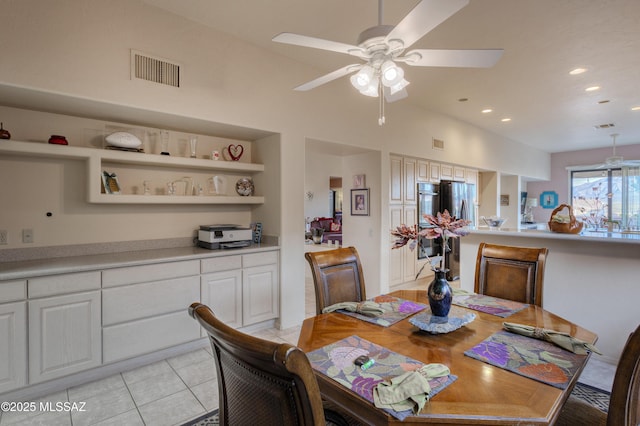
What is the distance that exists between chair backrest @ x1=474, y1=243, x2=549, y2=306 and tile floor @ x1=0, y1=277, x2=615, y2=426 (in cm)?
108

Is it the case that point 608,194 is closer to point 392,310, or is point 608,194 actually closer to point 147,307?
point 392,310

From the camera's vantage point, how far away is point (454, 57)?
5.70 feet

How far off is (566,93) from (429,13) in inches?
171

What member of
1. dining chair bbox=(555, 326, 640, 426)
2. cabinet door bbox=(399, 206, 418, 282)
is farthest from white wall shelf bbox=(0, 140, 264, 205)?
dining chair bbox=(555, 326, 640, 426)

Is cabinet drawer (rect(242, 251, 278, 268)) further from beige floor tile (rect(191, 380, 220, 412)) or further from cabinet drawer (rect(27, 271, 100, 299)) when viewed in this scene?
cabinet drawer (rect(27, 271, 100, 299))

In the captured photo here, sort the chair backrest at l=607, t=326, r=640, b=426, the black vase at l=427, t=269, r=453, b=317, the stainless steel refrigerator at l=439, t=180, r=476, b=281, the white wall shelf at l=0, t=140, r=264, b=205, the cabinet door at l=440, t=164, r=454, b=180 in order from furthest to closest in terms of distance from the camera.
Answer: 1. the cabinet door at l=440, t=164, r=454, b=180
2. the stainless steel refrigerator at l=439, t=180, r=476, b=281
3. the white wall shelf at l=0, t=140, r=264, b=205
4. the black vase at l=427, t=269, r=453, b=317
5. the chair backrest at l=607, t=326, r=640, b=426

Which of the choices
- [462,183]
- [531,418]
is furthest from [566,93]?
[531,418]

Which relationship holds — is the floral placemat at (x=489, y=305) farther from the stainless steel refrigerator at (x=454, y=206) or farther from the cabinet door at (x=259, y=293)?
the stainless steel refrigerator at (x=454, y=206)

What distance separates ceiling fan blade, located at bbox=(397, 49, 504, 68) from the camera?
1635 millimetres

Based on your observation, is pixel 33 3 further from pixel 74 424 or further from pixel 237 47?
pixel 74 424

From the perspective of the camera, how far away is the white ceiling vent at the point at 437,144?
17.4 feet

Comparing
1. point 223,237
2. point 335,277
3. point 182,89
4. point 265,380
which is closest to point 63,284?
point 223,237

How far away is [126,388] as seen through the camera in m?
2.31

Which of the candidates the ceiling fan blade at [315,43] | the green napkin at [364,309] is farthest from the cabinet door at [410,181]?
the green napkin at [364,309]
